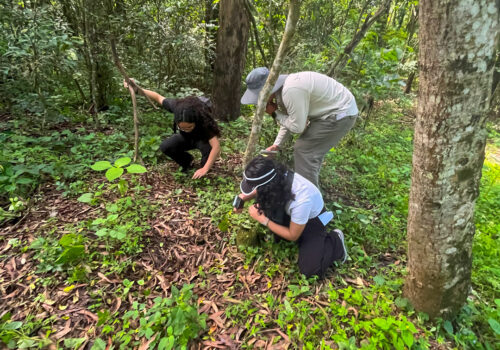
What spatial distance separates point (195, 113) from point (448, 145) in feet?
8.65

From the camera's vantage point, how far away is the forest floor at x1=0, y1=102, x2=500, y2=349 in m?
1.96

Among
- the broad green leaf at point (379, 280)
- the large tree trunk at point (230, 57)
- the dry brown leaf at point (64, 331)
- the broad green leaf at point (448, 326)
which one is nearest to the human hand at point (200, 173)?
the dry brown leaf at point (64, 331)

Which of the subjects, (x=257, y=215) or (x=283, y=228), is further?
(x=257, y=215)

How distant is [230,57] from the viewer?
536 centimetres

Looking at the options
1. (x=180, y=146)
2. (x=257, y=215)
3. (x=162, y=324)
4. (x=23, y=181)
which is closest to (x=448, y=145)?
(x=257, y=215)

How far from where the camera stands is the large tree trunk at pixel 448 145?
1.33m

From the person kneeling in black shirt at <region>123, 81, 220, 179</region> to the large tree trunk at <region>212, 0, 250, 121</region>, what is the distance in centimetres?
201

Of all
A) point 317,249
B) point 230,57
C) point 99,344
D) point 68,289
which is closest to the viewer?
point 99,344

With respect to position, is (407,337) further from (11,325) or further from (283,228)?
(11,325)

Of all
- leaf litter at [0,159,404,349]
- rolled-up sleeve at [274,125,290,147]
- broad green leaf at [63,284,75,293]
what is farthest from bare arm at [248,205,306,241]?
broad green leaf at [63,284,75,293]

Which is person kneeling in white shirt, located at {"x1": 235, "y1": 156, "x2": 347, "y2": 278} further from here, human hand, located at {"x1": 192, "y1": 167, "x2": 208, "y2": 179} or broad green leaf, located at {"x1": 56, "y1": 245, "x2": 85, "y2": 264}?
broad green leaf, located at {"x1": 56, "y1": 245, "x2": 85, "y2": 264}

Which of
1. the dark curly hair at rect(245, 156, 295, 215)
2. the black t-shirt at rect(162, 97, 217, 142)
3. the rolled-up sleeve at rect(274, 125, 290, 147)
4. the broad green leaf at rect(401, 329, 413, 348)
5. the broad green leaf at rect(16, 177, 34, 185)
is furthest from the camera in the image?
the black t-shirt at rect(162, 97, 217, 142)

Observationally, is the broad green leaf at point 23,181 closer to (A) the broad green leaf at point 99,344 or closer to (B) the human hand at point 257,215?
(A) the broad green leaf at point 99,344

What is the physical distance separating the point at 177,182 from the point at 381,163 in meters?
3.62
